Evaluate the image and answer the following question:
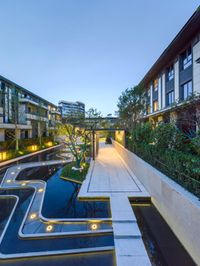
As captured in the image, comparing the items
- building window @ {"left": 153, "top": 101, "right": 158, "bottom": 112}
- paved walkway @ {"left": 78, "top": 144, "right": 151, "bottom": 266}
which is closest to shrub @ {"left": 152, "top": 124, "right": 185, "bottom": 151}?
paved walkway @ {"left": 78, "top": 144, "right": 151, "bottom": 266}

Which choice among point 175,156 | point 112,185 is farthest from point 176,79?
point 112,185

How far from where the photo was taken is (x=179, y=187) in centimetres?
421

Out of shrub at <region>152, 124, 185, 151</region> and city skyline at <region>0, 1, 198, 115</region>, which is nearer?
shrub at <region>152, 124, 185, 151</region>

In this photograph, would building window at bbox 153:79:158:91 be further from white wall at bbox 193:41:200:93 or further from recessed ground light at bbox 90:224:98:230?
recessed ground light at bbox 90:224:98:230

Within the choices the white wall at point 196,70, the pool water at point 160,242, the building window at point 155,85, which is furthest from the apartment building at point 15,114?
the pool water at point 160,242

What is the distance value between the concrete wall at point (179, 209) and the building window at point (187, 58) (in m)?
9.15

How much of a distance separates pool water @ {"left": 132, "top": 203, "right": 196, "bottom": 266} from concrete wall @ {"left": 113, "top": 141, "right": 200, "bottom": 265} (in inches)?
5.5

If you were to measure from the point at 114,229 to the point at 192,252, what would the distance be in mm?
1774

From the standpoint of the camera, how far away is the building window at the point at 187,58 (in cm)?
1086

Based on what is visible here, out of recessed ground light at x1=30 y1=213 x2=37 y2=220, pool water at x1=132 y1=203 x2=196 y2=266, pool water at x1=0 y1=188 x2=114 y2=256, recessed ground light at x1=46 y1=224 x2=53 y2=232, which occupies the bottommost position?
pool water at x1=132 y1=203 x2=196 y2=266

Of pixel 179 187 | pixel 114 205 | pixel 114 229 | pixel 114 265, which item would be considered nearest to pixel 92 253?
pixel 114 265

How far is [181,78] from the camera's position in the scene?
11.9 metres

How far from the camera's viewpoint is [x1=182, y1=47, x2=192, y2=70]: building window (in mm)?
10864

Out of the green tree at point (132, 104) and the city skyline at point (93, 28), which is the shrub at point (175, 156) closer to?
the green tree at point (132, 104)
